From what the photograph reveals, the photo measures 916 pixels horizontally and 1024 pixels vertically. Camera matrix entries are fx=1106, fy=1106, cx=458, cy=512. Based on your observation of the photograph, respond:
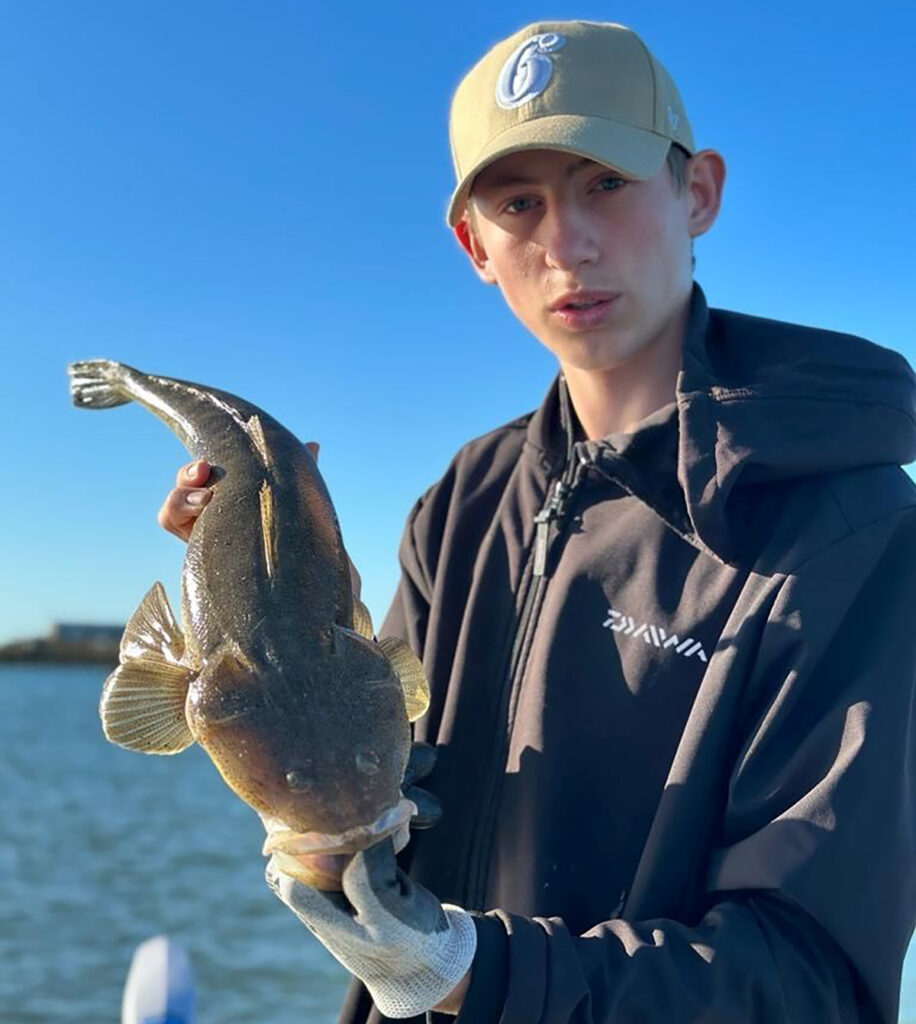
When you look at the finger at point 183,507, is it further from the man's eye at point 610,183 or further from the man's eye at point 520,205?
the man's eye at point 610,183

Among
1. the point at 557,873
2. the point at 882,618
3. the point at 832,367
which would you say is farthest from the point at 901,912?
the point at 832,367

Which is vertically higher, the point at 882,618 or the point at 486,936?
the point at 882,618

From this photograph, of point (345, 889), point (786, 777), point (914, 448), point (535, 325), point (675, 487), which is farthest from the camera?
point (535, 325)

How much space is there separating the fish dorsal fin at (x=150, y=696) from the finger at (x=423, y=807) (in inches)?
22.3

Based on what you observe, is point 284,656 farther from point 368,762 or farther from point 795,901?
point 795,901

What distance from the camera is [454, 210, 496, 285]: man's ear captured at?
3.29 metres

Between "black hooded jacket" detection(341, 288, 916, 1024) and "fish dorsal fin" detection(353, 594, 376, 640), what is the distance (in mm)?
508

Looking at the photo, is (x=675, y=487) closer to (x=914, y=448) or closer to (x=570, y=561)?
(x=570, y=561)

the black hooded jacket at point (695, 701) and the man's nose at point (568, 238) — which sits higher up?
the man's nose at point (568, 238)

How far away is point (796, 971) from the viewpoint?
2182 mm

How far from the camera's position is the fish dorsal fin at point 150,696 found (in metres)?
2.49

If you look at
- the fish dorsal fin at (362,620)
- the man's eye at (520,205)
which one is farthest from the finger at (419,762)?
the man's eye at (520,205)

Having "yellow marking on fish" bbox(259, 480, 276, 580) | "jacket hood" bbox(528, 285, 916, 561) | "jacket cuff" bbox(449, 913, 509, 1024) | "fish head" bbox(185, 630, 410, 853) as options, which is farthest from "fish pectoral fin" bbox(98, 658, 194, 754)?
"jacket hood" bbox(528, 285, 916, 561)

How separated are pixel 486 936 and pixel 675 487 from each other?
123 cm
